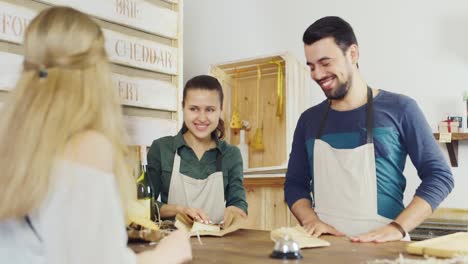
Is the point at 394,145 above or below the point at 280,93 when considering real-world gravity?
below

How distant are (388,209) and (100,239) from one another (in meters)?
1.36

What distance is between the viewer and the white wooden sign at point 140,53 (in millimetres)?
3273

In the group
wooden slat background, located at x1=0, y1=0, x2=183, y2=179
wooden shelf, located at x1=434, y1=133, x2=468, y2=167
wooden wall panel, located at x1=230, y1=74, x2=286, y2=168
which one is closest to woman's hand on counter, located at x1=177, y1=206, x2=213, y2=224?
wooden slat background, located at x1=0, y1=0, x2=183, y2=179

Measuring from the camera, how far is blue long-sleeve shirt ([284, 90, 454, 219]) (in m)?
1.98

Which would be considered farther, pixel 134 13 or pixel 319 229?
pixel 134 13

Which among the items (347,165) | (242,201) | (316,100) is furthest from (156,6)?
(347,165)

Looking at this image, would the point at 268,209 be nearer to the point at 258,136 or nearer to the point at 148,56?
the point at 258,136

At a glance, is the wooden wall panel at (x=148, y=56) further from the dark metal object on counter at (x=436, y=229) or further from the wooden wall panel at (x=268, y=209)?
the dark metal object on counter at (x=436, y=229)

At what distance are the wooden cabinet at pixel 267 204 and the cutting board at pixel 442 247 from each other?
2.14 metres

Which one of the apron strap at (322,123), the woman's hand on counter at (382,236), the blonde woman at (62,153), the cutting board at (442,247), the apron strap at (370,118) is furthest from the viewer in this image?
the apron strap at (322,123)

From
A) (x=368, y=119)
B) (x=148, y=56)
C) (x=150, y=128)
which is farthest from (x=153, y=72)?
(x=368, y=119)

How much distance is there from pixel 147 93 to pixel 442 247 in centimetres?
239

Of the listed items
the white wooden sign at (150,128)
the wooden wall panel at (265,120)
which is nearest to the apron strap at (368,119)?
the white wooden sign at (150,128)

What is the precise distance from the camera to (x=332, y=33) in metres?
2.15
